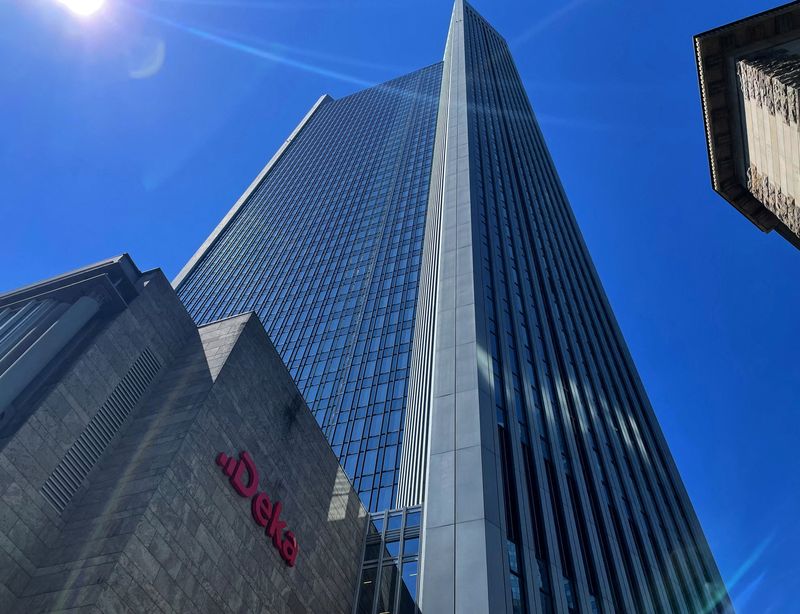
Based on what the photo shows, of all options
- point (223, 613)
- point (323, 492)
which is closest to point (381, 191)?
point (323, 492)

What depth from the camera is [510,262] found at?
5478 cm

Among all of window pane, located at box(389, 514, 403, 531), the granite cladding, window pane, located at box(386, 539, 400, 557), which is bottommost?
the granite cladding

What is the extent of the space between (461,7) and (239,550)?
148 m

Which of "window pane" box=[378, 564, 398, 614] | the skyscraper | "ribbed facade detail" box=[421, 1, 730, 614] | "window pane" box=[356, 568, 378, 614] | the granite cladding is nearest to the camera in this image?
the granite cladding

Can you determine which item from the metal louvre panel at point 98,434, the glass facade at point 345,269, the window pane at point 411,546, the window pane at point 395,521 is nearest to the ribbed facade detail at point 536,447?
the window pane at point 411,546

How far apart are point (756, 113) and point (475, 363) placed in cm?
1899

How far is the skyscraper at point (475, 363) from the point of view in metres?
29.2

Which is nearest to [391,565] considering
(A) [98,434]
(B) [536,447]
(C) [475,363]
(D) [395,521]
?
(D) [395,521]

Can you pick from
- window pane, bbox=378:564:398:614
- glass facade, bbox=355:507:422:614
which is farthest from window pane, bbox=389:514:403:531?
window pane, bbox=378:564:398:614

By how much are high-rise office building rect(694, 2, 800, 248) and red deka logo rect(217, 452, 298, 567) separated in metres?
21.4

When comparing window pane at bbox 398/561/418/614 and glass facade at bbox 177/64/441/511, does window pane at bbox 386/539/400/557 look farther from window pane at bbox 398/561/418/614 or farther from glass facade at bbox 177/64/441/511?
glass facade at bbox 177/64/441/511

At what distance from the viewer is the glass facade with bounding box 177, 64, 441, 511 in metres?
62.6

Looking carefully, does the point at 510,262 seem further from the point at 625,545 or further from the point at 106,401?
the point at 106,401

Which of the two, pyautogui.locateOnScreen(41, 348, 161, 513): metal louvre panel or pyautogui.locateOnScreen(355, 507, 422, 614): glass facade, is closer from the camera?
pyautogui.locateOnScreen(41, 348, 161, 513): metal louvre panel
